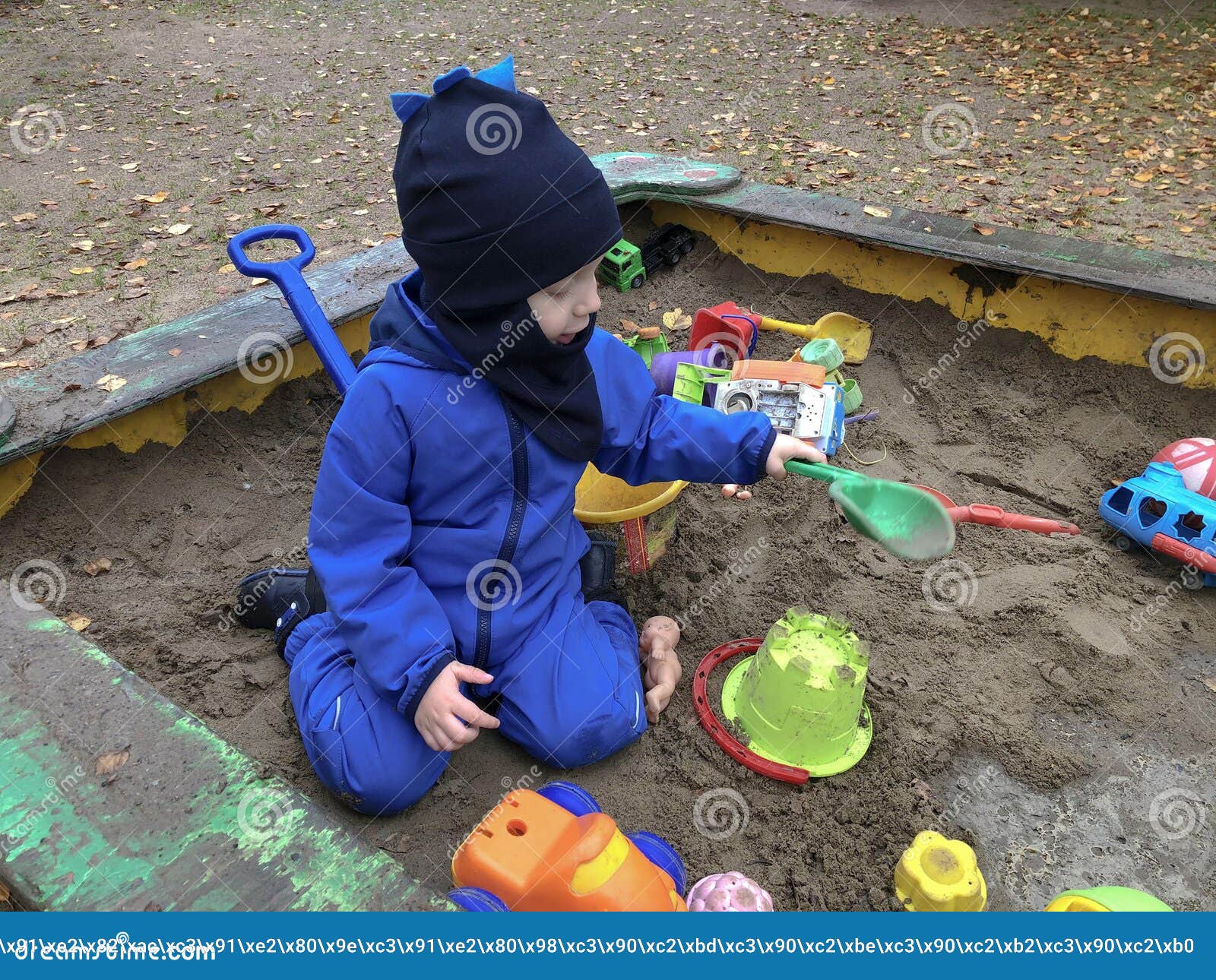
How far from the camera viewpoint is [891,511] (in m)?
1.64

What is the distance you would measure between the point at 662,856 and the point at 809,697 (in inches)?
16.6

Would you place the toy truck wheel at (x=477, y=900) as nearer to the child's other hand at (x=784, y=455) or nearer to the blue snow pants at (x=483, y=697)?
the blue snow pants at (x=483, y=697)

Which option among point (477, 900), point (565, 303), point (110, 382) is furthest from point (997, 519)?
point (110, 382)

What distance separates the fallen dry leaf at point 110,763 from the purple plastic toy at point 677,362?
1.56 meters

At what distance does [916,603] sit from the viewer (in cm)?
216

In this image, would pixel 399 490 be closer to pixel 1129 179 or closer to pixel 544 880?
pixel 544 880

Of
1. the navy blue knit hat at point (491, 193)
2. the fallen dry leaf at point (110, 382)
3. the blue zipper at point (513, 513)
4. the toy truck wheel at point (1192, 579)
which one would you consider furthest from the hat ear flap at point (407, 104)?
the toy truck wheel at point (1192, 579)

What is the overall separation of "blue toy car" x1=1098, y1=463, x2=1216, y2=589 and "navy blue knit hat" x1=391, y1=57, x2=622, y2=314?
156 cm

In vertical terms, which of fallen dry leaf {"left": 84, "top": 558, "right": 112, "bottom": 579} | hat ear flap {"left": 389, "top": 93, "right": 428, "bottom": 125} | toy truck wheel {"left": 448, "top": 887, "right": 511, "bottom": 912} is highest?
hat ear flap {"left": 389, "top": 93, "right": 428, "bottom": 125}

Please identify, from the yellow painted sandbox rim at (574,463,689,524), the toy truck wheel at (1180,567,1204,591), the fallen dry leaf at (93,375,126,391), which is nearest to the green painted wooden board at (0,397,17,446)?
the fallen dry leaf at (93,375,126,391)

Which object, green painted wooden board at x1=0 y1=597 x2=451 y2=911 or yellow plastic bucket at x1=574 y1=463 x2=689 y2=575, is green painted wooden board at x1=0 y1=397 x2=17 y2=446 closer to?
green painted wooden board at x1=0 y1=597 x2=451 y2=911

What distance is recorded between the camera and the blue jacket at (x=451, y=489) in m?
1.51

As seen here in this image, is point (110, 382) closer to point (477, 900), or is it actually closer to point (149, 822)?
point (149, 822)

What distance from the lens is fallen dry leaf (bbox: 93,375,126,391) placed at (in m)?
2.20
